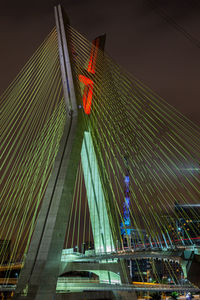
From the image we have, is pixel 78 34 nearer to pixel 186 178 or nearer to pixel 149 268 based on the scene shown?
pixel 186 178

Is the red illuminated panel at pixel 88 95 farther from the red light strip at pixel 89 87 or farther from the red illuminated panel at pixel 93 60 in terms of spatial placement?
the red illuminated panel at pixel 93 60

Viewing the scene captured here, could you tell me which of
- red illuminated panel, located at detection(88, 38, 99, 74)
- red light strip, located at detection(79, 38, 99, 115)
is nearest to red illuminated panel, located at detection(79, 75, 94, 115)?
red light strip, located at detection(79, 38, 99, 115)

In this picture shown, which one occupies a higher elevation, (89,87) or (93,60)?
(93,60)

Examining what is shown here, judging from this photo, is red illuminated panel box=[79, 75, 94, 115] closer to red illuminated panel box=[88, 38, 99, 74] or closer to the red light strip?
the red light strip

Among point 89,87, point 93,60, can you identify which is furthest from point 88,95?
point 93,60

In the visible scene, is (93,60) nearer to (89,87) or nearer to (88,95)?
(89,87)

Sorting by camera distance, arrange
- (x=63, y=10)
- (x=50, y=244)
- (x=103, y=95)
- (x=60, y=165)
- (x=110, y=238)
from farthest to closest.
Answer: (x=110, y=238) < (x=103, y=95) < (x=63, y=10) < (x=60, y=165) < (x=50, y=244)

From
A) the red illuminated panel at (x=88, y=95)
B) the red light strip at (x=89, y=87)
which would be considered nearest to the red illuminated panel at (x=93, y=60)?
the red light strip at (x=89, y=87)

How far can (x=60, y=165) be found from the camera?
12.5 metres

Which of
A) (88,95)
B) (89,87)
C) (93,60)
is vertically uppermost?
(93,60)

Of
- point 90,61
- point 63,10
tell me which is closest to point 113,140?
point 90,61

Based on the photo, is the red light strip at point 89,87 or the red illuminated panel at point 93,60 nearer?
the red light strip at point 89,87

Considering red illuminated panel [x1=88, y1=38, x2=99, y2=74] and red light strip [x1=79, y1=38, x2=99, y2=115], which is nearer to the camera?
red light strip [x1=79, y1=38, x2=99, y2=115]

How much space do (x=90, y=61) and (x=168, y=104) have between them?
680cm
